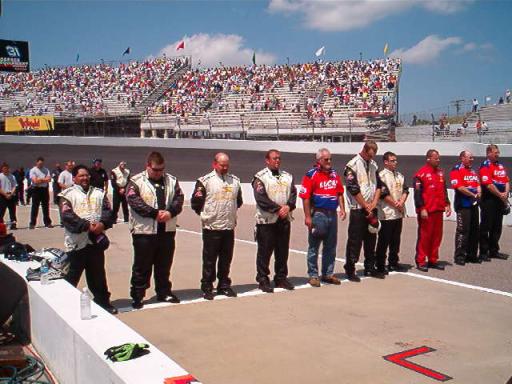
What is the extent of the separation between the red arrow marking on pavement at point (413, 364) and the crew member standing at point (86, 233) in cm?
310

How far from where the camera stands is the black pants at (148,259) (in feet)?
19.6

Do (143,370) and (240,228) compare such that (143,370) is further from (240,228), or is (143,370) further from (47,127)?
(47,127)

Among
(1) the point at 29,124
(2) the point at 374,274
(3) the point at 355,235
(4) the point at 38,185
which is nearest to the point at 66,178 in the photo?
(4) the point at 38,185

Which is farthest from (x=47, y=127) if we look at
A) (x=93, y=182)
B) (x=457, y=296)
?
(x=457, y=296)

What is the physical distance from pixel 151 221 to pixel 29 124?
940 inches

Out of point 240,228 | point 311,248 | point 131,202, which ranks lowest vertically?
point 240,228

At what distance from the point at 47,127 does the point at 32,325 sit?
79.5 ft

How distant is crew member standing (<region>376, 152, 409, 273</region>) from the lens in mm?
7859

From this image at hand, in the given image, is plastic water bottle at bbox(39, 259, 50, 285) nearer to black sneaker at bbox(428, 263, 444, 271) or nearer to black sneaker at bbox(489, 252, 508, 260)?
black sneaker at bbox(428, 263, 444, 271)

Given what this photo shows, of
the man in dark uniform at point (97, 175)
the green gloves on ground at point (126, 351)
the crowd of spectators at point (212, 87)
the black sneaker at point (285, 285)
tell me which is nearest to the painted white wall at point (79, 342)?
the green gloves on ground at point (126, 351)

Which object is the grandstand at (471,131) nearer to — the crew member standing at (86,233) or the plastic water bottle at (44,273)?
the crew member standing at (86,233)

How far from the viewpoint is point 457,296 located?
265 inches

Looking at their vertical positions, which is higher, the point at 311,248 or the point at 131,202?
the point at 131,202

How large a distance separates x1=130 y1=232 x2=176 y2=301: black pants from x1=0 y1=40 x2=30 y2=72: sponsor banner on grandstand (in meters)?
6.35
